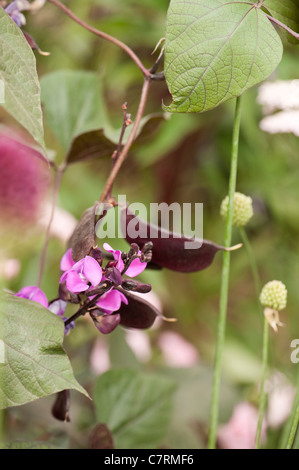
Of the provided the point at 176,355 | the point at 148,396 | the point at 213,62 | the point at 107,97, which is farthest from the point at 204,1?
the point at 107,97

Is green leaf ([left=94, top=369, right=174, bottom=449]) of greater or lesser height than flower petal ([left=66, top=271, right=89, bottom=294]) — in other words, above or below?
below

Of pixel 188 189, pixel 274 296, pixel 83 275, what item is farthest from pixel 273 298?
pixel 188 189

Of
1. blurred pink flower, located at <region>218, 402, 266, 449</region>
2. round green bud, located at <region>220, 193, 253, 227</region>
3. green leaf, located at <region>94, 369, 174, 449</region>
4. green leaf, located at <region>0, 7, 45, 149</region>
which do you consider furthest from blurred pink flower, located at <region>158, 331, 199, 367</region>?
green leaf, located at <region>0, 7, 45, 149</region>

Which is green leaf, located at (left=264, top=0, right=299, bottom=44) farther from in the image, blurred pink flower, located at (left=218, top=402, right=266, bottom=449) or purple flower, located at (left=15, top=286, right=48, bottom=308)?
blurred pink flower, located at (left=218, top=402, right=266, bottom=449)

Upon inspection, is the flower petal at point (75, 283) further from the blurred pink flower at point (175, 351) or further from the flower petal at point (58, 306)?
the blurred pink flower at point (175, 351)

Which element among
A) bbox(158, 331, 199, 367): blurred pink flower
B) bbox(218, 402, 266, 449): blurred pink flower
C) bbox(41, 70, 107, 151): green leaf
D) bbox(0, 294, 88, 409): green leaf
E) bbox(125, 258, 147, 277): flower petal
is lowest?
bbox(218, 402, 266, 449): blurred pink flower

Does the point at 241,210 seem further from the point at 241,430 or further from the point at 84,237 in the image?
the point at 241,430
